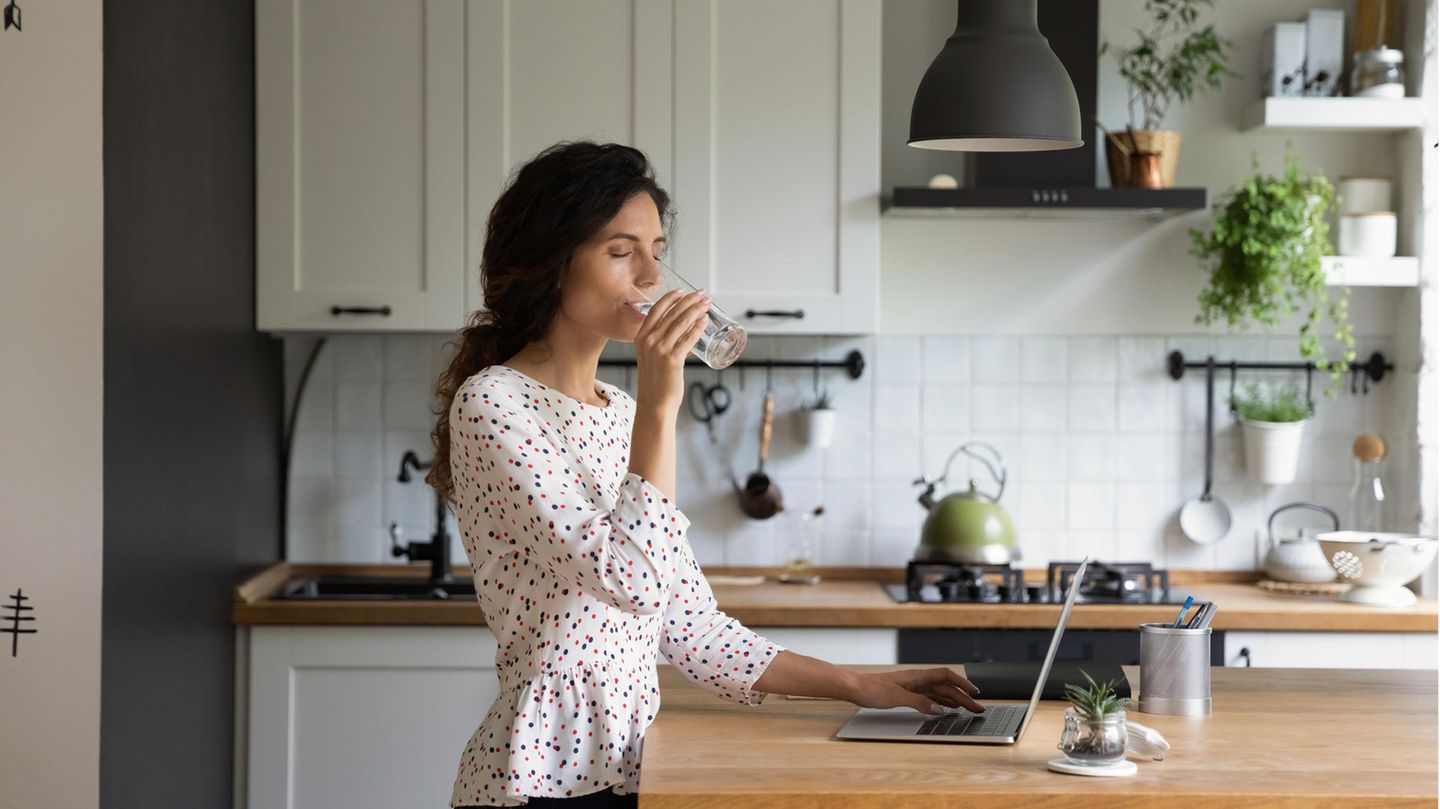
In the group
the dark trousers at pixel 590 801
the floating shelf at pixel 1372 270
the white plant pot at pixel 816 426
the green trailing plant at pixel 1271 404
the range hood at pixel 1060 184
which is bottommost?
the dark trousers at pixel 590 801

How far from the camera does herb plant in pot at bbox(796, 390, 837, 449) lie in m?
3.66

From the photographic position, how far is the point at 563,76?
3346 mm

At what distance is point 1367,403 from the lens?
371cm

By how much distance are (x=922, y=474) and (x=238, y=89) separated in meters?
1.89

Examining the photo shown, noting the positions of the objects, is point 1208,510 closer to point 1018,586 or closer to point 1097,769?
point 1018,586

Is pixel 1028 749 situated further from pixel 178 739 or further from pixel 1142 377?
pixel 1142 377

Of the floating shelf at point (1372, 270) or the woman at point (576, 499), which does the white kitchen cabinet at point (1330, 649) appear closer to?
the floating shelf at point (1372, 270)

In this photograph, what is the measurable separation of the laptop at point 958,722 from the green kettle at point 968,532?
4.83 feet

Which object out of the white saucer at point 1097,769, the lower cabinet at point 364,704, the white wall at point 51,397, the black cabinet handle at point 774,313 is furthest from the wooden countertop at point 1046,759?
the black cabinet handle at point 774,313

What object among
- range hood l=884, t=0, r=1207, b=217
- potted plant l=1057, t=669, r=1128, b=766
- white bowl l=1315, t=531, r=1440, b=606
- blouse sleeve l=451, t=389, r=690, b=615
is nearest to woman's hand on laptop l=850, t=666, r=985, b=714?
potted plant l=1057, t=669, r=1128, b=766

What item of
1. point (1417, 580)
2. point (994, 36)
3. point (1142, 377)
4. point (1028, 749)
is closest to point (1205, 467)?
point (1142, 377)

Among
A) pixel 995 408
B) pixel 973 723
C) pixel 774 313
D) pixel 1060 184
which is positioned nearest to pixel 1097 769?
pixel 973 723

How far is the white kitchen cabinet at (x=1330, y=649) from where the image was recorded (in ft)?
10.4

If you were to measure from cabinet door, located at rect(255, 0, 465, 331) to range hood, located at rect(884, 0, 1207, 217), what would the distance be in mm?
1049
